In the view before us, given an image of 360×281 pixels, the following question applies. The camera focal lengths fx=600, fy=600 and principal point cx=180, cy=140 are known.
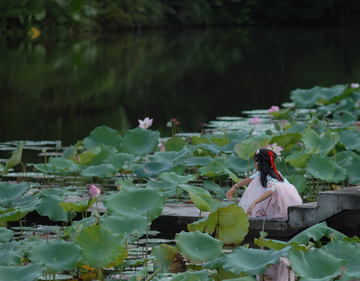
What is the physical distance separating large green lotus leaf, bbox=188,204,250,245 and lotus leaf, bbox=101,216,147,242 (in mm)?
258

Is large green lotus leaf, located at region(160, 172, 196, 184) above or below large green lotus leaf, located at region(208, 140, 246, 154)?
below

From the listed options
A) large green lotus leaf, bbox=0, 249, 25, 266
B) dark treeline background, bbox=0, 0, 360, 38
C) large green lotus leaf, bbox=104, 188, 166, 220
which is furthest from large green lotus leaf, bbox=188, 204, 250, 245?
dark treeline background, bbox=0, 0, 360, 38

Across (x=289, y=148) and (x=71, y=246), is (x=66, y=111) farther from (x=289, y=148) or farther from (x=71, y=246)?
(x=71, y=246)

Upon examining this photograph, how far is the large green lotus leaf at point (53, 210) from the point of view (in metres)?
3.09

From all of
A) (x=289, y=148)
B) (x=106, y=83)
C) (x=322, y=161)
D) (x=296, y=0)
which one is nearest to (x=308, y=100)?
(x=289, y=148)

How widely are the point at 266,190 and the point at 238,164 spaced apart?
2.92 feet

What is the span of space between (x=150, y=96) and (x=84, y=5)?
15.4m

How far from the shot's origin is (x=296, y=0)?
35.6m

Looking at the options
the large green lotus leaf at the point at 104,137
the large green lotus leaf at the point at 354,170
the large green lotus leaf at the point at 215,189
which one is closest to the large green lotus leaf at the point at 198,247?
the large green lotus leaf at the point at 215,189

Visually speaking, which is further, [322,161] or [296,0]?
[296,0]

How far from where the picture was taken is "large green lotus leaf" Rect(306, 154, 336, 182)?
371 cm

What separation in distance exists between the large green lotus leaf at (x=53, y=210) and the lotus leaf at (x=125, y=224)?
60 cm

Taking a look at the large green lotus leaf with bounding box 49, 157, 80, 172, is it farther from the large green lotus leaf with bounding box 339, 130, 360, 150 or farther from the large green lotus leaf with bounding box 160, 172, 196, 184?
the large green lotus leaf with bounding box 339, 130, 360, 150

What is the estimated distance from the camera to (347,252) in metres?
2.29
